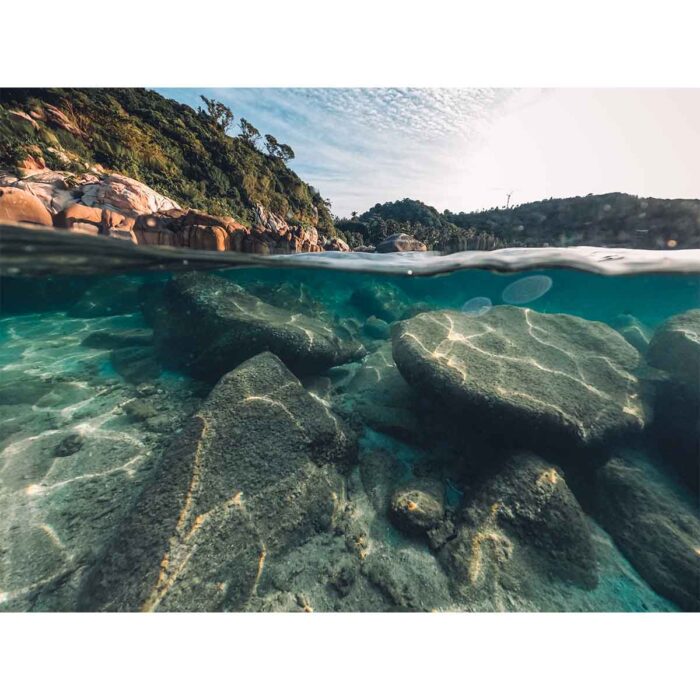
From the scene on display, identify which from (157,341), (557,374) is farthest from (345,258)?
(557,374)

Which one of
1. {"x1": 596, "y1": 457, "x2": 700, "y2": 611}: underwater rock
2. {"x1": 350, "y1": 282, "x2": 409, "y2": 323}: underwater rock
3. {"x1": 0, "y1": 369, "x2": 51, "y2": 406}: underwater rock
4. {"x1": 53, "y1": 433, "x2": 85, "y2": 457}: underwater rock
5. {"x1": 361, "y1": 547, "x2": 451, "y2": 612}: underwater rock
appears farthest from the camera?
{"x1": 350, "y1": 282, "x2": 409, "y2": 323}: underwater rock

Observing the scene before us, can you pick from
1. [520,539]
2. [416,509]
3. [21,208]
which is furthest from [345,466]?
[21,208]

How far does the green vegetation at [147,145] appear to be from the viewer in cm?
891

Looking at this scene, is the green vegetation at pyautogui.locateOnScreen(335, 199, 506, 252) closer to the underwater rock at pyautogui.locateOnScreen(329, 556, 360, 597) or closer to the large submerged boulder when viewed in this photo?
the large submerged boulder

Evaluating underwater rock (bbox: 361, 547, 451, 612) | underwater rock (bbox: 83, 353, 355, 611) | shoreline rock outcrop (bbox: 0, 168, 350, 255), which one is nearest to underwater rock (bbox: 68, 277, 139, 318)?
shoreline rock outcrop (bbox: 0, 168, 350, 255)

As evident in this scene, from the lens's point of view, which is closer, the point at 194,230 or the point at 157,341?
the point at 157,341

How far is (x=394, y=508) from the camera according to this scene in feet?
11.0

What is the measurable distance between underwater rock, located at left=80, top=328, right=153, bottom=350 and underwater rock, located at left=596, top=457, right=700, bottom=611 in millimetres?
9983

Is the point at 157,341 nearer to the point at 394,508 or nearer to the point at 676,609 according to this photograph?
the point at 394,508

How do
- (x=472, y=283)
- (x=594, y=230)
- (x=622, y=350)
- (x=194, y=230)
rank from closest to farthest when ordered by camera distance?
(x=622, y=350) < (x=194, y=230) < (x=594, y=230) < (x=472, y=283)

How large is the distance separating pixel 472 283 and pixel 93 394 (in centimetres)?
1474

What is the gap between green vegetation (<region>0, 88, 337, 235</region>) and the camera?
891 cm

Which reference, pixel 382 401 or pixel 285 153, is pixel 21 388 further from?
pixel 285 153

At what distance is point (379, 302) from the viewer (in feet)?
38.7
